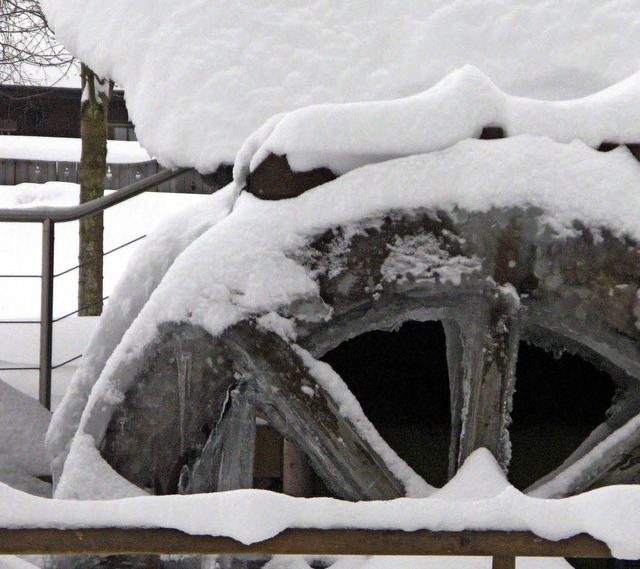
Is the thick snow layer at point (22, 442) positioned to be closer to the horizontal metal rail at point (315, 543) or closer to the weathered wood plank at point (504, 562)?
the horizontal metal rail at point (315, 543)

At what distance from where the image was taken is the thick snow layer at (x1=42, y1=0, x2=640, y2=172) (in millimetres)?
2939

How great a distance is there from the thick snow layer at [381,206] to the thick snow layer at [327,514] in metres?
0.81

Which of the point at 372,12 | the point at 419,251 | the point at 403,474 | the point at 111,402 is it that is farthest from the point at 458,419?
the point at 372,12

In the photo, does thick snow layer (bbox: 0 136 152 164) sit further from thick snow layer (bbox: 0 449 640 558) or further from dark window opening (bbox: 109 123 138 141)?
thick snow layer (bbox: 0 449 640 558)

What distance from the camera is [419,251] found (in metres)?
2.32

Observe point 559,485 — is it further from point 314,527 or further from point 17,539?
point 17,539

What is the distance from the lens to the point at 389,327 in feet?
8.21

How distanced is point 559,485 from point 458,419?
1.08 feet

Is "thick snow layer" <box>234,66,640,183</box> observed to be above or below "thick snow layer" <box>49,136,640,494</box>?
above

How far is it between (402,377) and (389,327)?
1.61m

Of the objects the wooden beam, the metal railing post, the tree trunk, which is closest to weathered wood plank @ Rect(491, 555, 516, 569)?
the wooden beam

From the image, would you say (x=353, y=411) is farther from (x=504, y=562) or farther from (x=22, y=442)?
(x=22, y=442)

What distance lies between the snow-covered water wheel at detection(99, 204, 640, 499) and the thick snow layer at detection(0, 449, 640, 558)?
80 centimetres

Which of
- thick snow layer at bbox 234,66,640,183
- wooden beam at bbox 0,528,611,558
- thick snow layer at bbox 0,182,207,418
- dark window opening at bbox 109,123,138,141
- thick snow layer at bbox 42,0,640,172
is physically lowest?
thick snow layer at bbox 0,182,207,418
